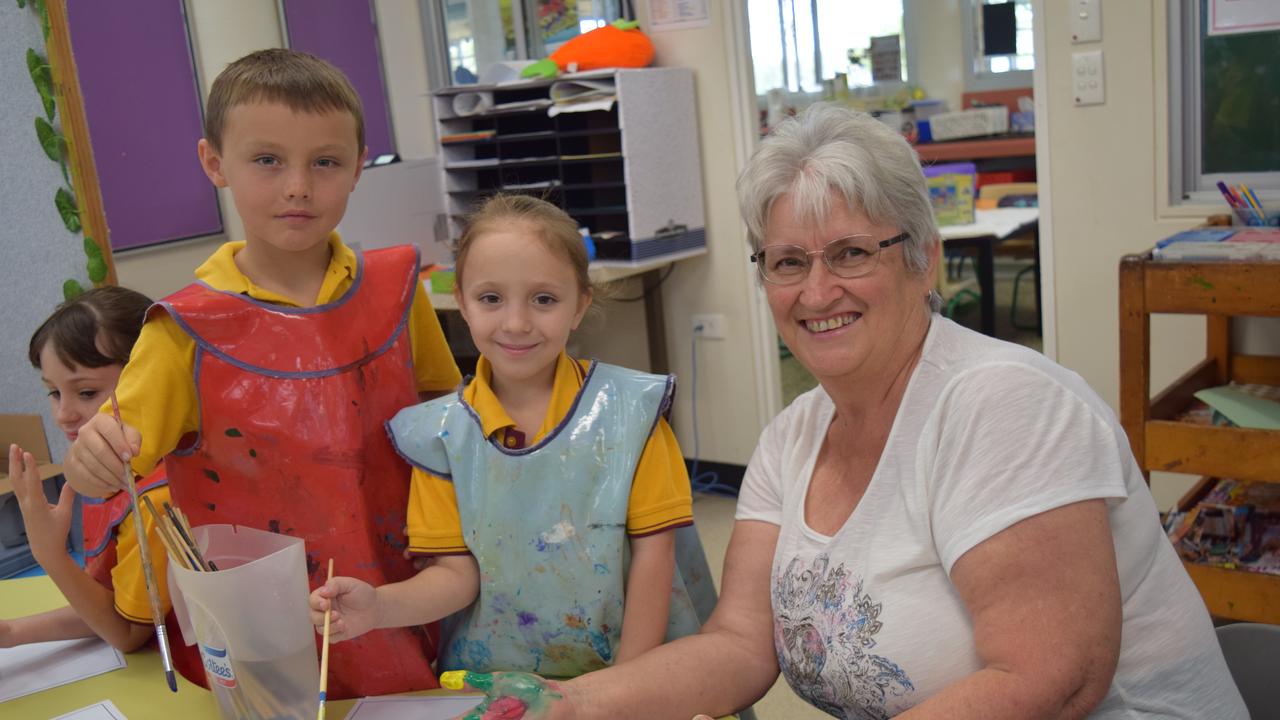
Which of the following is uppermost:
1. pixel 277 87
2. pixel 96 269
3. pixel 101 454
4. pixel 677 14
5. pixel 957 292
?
pixel 677 14

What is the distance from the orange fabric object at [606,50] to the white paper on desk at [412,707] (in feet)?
9.59

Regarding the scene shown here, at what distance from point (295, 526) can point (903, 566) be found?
75cm

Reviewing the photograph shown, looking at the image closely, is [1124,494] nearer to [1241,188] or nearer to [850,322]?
[850,322]

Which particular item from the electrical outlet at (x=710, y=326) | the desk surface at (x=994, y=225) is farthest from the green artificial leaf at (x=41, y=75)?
the desk surface at (x=994, y=225)

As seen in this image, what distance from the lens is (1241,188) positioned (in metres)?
2.83

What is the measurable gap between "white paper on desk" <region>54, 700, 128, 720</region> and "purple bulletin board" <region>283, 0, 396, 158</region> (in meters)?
3.89

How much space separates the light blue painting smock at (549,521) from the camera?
1.35 meters

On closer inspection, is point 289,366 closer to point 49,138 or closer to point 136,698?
point 136,698

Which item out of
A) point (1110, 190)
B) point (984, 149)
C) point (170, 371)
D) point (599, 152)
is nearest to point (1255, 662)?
point (170, 371)

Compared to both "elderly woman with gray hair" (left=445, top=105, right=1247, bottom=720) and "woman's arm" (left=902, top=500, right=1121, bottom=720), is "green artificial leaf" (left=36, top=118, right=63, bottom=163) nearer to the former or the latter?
"elderly woman with gray hair" (left=445, top=105, right=1247, bottom=720)

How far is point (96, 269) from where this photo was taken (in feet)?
7.68

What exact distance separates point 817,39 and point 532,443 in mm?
7104

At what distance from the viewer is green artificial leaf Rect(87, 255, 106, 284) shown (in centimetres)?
234

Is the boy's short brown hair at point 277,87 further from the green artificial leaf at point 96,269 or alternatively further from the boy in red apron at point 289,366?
the green artificial leaf at point 96,269
